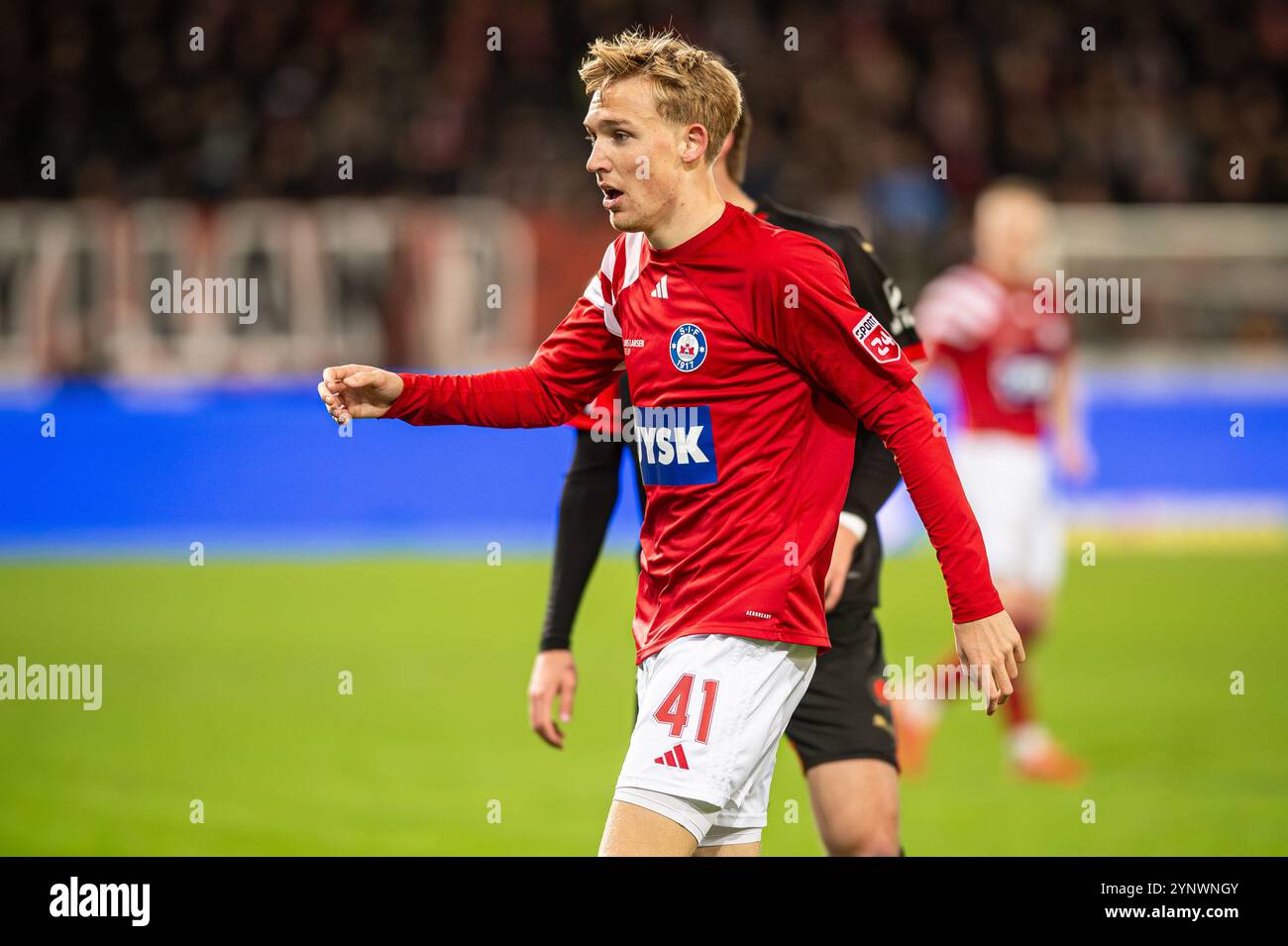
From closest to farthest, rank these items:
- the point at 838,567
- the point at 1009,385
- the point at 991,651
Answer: the point at 991,651 < the point at 838,567 < the point at 1009,385

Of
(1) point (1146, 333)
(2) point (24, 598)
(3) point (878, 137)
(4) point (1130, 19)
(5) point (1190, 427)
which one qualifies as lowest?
(2) point (24, 598)

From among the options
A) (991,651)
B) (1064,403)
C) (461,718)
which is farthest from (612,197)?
(1064,403)

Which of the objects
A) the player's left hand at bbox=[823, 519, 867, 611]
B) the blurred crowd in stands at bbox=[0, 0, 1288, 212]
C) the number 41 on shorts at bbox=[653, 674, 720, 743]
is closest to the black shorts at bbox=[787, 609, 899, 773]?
the player's left hand at bbox=[823, 519, 867, 611]

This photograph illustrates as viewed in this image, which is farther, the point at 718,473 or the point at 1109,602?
the point at 1109,602

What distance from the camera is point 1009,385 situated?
773cm

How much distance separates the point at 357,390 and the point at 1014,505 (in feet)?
15.4

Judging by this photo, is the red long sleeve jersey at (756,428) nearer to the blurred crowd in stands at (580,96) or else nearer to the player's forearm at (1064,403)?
the player's forearm at (1064,403)

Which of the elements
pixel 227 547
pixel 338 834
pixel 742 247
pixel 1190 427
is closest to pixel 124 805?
pixel 338 834

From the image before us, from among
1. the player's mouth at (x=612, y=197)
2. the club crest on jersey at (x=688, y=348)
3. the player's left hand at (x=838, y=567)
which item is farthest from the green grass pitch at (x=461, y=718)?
the player's mouth at (x=612, y=197)

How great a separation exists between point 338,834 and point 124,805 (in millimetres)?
970

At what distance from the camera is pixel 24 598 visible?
10.6 meters

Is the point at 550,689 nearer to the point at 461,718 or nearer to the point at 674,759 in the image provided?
the point at 674,759

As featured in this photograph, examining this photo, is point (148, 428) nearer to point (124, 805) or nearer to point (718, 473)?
point (124, 805)

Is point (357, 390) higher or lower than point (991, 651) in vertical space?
higher
